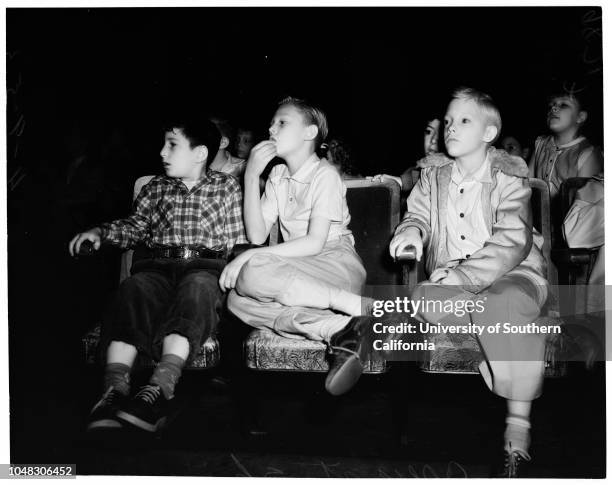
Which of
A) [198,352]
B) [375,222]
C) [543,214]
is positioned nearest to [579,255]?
[543,214]

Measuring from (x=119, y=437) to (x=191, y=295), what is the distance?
0.45m

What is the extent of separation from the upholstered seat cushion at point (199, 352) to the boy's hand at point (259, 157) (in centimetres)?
55

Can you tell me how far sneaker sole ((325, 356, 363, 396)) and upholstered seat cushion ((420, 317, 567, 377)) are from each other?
206mm

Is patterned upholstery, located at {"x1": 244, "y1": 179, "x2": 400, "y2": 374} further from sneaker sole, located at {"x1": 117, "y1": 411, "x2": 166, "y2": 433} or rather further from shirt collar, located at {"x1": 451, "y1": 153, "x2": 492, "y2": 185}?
sneaker sole, located at {"x1": 117, "y1": 411, "x2": 166, "y2": 433}

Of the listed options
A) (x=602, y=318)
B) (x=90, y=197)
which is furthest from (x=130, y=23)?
(x=602, y=318)

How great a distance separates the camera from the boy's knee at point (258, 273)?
1.98 meters

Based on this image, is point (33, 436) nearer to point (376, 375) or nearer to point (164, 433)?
point (164, 433)

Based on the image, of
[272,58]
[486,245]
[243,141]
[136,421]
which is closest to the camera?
[136,421]

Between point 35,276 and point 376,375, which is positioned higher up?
point 35,276

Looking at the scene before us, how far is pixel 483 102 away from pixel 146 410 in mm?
1393

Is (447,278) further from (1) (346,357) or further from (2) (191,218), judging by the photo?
(2) (191,218)

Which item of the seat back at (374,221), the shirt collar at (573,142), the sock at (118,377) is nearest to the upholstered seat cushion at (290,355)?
the sock at (118,377)

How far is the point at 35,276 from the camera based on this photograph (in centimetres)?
224

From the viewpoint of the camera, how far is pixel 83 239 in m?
2.17
